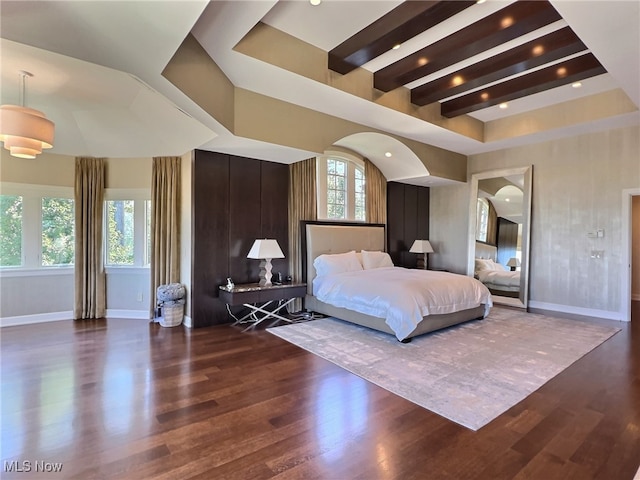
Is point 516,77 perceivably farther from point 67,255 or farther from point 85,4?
point 67,255

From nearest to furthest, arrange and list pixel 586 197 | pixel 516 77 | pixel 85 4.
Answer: pixel 85 4, pixel 516 77, pixel 586 197

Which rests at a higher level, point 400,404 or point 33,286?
point 33,286

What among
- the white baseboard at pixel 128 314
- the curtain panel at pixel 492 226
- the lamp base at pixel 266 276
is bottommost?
the white baseboard at pixel 128 314

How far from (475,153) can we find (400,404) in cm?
615

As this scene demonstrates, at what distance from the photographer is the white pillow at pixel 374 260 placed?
20.2 ft

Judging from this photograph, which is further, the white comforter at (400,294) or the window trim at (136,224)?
the window trim at (136,224)

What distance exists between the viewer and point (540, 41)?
12.0 feet

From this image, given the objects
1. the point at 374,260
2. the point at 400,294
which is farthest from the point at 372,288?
the point at 374,260

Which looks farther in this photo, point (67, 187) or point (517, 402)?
point (67, 187)

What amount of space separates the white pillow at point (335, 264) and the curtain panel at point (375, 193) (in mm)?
1388

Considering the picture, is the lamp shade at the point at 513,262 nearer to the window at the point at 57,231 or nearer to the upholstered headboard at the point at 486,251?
the upholstered headboard at the point at 486,251

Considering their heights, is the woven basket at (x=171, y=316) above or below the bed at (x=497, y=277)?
below

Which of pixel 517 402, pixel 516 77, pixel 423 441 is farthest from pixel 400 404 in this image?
pixel 516 77

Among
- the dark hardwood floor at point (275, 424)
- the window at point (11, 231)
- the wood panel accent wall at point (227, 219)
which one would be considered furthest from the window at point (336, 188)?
the window at point (11, 231)
